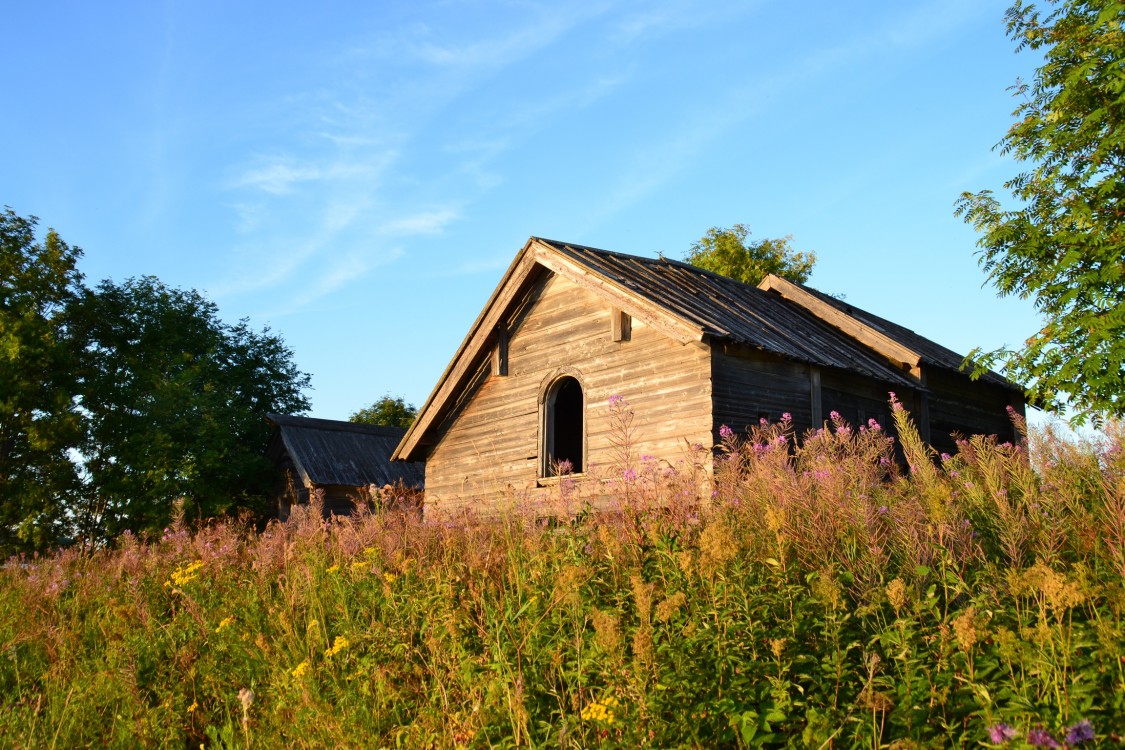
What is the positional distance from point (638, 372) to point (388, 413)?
128 ft

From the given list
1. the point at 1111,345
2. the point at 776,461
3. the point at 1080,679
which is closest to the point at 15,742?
the point at 776,461

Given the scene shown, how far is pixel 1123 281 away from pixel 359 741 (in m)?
13.7

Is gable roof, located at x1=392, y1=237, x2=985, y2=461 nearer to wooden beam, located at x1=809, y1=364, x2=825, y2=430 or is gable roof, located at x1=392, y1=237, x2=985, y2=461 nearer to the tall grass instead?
wooden beam, located at x1=809, y1=364, x2=825, y2=430

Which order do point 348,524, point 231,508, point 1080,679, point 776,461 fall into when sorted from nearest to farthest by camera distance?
point 1080,679
point 776,461
point 348,524
point 231,508

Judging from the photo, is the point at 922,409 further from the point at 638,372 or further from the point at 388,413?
the point at 388,413

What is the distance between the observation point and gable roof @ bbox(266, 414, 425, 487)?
96.9ft

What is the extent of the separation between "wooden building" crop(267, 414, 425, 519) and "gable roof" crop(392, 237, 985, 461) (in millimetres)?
14269

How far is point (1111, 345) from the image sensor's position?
41.5 feet

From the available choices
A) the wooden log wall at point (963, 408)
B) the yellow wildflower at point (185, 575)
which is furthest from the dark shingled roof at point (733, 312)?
the yellow wildflower at point (185, 575)

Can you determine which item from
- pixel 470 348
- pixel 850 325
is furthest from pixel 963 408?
pixel 470 348

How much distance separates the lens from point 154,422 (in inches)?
1230

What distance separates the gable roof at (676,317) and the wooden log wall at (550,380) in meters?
0.35

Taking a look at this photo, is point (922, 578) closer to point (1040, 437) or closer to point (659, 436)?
point (1040, 437)

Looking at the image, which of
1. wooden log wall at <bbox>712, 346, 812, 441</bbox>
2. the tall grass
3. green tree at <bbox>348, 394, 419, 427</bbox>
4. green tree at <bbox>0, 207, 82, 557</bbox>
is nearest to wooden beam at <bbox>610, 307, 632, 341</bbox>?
wooden log wall at <bbox>712, 346, 812, 441</bbox>
